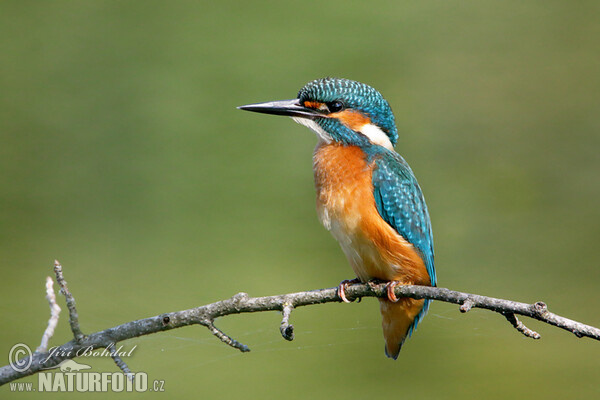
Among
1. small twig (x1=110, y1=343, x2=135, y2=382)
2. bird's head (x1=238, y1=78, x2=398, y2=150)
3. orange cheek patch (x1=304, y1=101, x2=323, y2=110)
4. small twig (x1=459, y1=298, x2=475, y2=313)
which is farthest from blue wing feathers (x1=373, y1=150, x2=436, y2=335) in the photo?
small twig (x1=110, y1=343, x2=135, y2=382)

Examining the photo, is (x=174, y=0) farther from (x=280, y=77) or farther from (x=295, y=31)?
(x=280, y=77)

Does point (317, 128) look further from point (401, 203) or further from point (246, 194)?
point (246, 194)

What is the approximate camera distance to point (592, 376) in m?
4.79

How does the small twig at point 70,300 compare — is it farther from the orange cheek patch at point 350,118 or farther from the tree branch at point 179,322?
the orange cheek patch at point 350,118

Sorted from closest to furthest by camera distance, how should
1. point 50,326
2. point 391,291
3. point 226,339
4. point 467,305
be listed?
point 467,305 → point 50,326 → point 226,339 → point 391,291

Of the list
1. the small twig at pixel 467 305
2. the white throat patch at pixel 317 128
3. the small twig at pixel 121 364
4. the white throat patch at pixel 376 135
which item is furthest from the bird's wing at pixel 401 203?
the small twig at pixel 121 364

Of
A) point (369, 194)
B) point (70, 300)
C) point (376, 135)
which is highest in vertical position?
point (376, 135)

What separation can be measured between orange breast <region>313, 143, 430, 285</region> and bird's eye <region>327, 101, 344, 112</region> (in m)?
0.19

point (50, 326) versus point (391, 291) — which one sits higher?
point (391, 291)

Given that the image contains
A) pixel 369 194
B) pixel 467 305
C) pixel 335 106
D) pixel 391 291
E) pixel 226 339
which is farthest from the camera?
pixel 335 106

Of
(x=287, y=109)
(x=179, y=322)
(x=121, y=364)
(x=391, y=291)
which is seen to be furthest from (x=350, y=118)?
(x=121, y=364)

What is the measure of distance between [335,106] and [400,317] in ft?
2.62

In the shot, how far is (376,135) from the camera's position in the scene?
2.85m

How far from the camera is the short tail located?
8.88 ft
